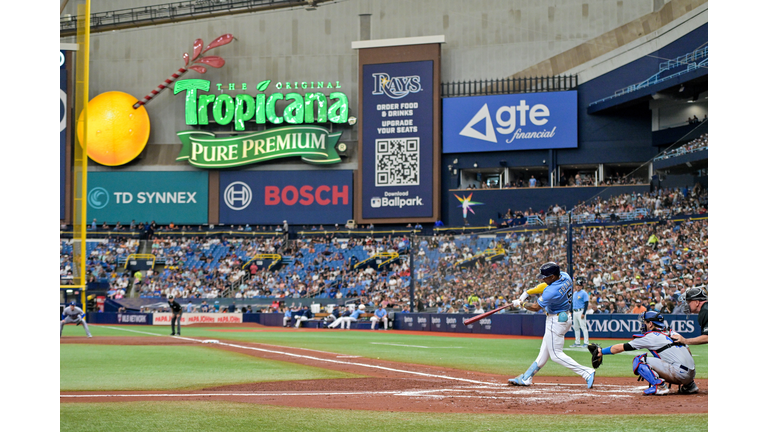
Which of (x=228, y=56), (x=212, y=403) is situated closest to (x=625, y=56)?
(x=228, y=56)

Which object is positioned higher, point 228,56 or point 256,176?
point 228,56

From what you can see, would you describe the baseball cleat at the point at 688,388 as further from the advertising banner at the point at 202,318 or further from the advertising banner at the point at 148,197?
the advertising banner at the point at 148,197

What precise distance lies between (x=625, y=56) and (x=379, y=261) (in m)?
18.3

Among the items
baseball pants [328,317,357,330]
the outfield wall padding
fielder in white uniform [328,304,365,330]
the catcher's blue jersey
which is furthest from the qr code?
the catcher's blue jersey

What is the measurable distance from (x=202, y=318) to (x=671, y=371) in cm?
3073

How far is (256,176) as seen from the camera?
47188 millimetres

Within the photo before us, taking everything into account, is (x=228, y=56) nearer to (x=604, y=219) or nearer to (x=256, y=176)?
(x=256, y=176)

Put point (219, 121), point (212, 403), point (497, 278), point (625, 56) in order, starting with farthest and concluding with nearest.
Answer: point (219, 121), point (625, 56), point (497, 278), point (212, 403)

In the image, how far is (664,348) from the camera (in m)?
8.80

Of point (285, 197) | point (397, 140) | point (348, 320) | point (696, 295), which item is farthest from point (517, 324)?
point (285, 197)

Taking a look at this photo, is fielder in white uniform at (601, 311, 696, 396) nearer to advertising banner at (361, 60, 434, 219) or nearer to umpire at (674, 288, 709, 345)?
umpire at (674, 288, 709, 345)

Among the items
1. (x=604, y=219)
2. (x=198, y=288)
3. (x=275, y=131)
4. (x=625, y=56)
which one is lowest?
(x=198, y=288)

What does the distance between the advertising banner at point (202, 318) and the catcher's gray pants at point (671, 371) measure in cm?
2939

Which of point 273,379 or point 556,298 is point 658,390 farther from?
point 273,379
